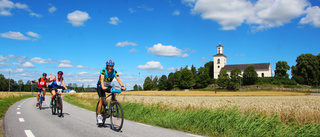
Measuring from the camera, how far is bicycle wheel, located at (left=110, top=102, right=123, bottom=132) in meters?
6.69

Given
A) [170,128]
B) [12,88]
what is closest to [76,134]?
[170,128]

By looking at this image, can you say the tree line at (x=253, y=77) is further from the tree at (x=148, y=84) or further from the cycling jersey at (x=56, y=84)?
the cycling jersey at (x=56, y=84)

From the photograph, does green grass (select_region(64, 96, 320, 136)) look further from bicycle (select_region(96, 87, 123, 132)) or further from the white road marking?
the white road marking

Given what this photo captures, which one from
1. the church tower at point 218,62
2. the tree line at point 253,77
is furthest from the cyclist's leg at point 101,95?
the church tower at point 218,62

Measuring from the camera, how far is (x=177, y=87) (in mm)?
118188

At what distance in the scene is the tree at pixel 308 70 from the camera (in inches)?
3597

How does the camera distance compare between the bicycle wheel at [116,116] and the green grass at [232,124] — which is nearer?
the green grass at [232,124]

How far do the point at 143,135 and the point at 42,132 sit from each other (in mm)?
2829

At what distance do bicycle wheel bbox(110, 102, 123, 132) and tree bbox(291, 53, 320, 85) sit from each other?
103 m

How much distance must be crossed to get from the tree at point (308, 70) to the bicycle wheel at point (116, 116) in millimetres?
102691

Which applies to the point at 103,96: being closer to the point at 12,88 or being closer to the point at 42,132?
the point at 42,132

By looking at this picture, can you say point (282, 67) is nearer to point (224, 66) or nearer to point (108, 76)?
point (224, 66)

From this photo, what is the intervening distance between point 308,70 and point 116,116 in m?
106

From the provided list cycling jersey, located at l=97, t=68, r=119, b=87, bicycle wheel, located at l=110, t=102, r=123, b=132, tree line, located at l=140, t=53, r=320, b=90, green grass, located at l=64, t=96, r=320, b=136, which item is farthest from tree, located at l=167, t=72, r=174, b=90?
bicycle wheel, located at l=110, t=102, r=123, b=132
